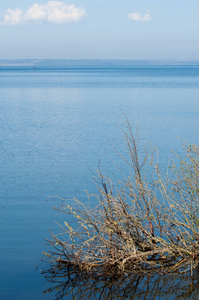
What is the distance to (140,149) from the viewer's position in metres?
19.7

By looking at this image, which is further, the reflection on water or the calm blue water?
the calm blue water

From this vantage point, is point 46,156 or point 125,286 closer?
point 125,286

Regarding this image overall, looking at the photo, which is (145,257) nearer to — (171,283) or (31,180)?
(171,283)

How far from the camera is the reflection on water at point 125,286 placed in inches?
314

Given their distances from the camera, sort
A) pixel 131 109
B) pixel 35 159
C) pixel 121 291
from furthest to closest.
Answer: pixel 131 109, pixel 35 159, pixel 121 291

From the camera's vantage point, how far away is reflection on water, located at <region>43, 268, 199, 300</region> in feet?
26.2

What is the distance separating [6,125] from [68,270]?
21442mm

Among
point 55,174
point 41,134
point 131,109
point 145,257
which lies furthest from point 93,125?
point 145,257

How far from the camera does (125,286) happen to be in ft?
26.9

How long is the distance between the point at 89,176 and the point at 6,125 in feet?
48.2

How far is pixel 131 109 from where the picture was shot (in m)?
36.7

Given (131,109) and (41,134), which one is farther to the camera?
(131,109)

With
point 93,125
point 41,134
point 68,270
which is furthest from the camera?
point 93,125

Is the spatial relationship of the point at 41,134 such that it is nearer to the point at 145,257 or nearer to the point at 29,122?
the point at 29,122
